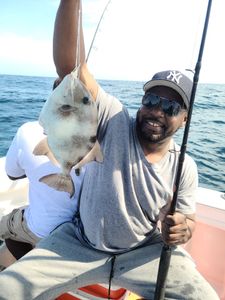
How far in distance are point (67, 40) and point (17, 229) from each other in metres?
1.71

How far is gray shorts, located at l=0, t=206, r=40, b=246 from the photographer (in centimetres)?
311

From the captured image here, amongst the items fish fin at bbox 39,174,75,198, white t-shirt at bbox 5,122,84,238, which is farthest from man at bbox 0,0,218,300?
fish fin at bbox 39,174,75,198

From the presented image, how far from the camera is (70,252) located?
274 centimetres

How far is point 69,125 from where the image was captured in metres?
1.95

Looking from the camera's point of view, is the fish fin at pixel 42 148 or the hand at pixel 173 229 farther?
the hand at pixel 173 229

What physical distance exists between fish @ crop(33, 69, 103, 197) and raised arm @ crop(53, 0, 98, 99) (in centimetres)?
34

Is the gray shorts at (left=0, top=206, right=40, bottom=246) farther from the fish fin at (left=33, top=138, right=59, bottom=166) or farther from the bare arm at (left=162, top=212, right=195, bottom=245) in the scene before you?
the fish fin at (left=33, top=138, right=59, bottom=166)

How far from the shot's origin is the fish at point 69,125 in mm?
1882

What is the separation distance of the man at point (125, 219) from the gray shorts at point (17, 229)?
370 millimetres

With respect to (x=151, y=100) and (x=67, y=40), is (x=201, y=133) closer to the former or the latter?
(x=151, y=100)

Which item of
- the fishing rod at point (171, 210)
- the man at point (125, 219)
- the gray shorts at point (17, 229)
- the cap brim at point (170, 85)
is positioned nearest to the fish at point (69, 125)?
the man at point (125, 219)

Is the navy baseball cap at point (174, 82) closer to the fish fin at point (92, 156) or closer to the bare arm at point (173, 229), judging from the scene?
the bare arm at point (173, 229)

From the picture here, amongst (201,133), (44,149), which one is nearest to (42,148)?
(44,149)

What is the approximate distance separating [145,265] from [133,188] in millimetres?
580
